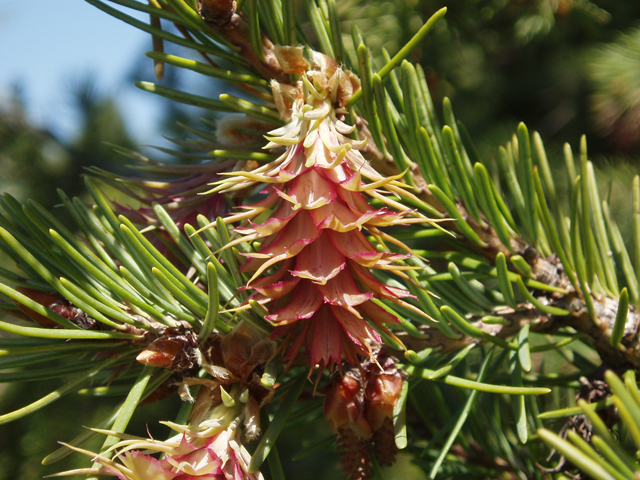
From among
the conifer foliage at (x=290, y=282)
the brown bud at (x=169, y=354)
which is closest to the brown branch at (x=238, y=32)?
the conifer foliage at (x=290, y=282)

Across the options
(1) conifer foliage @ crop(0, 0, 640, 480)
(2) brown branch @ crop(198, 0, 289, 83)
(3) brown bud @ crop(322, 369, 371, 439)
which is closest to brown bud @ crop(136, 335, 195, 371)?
(1) conifer foliage @ crop(0, 0, 640, 480)

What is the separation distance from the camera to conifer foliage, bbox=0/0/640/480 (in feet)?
0.94

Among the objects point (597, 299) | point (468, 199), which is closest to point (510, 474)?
point (597, 299)

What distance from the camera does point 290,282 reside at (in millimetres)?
286

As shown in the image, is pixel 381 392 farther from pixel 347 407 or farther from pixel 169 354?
pixel 169 354

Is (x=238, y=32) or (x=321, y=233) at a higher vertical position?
(x=238, y=32)

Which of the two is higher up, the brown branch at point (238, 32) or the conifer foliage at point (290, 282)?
the brown branch at point (238, 32)

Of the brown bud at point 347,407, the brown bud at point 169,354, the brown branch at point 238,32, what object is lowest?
the brown bud at point 347,407

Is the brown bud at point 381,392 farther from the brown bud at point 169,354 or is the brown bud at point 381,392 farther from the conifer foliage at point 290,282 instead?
the brown bud at point 169,354

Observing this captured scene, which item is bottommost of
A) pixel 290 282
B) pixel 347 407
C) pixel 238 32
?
pixel 347 407

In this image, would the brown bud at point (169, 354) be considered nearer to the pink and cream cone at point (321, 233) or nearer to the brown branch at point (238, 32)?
the pink and cream cone at point (321, 233)

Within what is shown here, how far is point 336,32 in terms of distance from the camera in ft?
1.22

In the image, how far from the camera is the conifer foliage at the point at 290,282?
11.3 inches

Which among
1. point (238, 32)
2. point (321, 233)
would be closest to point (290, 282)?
point (321, 233)
